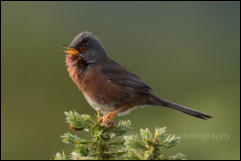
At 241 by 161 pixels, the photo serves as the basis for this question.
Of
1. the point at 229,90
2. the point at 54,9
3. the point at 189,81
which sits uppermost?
the point at 54,9

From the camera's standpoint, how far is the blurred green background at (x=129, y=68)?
698cm

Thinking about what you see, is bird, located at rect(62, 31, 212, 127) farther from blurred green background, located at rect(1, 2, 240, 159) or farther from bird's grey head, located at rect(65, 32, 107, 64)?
blurred green background, located at rect(1, 2, 240, 159)

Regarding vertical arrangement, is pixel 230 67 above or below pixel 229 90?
above

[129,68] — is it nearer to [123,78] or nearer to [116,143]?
[123,78]

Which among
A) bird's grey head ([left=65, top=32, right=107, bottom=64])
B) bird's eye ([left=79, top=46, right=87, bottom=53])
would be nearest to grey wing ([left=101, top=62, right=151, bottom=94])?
bird's grey head ([left=65, top=32, right=107, bottom=64])

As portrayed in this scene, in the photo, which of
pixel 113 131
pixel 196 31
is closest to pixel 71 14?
pixel 196 31

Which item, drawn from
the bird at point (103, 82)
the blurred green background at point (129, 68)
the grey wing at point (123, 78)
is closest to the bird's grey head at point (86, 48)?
the bird at point (103, 82)

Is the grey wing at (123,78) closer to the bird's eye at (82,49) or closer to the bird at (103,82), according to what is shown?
the bird at (103,82)

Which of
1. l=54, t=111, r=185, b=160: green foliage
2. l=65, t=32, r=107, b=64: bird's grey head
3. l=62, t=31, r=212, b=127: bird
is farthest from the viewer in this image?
l=65, t=32, r=107, b=64: bird's grey head

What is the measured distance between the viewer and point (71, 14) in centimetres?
1497

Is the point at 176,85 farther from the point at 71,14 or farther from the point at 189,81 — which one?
the point at 71,14

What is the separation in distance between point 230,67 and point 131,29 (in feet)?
20.5

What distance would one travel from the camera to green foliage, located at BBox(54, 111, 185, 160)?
2.38 meters

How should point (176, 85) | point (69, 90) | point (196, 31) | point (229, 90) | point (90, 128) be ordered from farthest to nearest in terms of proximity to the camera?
point (196, 31) < point (69, 90) < point (176, 85) < point (229, 90) < point (90, 128)
